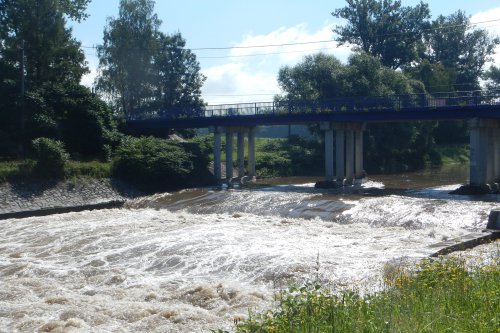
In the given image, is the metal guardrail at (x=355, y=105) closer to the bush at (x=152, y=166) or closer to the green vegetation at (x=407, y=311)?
the bush at (x=152, y=166)

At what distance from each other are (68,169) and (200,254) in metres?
24.1

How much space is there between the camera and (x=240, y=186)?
46.7 meters

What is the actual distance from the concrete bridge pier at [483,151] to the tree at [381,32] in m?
43.0

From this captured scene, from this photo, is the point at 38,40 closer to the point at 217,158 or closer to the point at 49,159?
the point at 49,159

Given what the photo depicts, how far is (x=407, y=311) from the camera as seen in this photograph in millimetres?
9070

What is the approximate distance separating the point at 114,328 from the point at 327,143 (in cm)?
3260

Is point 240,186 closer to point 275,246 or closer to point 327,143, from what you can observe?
point 327,143

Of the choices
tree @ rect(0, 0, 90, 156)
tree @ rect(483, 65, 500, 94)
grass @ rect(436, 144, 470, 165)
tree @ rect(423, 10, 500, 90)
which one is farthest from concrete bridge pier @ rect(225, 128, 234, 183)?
tree @ rect(483, 65, 500, 94)

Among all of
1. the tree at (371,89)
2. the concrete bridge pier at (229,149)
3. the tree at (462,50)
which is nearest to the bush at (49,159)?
the concrete bridge pier at (229,149)

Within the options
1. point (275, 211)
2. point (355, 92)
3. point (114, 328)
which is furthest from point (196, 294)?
point (355, 92)

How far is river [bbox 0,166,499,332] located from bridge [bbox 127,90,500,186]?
5126 mm

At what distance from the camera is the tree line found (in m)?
48.7

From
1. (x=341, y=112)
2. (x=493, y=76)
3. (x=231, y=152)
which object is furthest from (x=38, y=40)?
(x=493, y=76)

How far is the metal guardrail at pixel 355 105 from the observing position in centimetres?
3859
